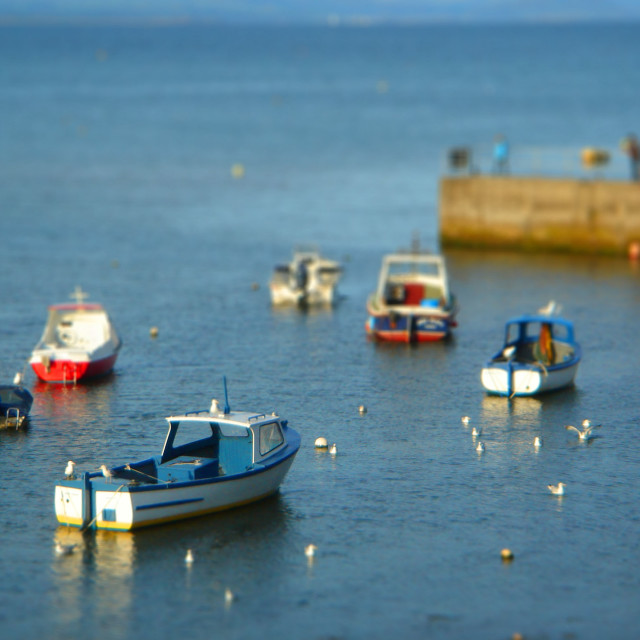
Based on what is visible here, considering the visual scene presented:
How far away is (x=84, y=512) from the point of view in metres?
23.9

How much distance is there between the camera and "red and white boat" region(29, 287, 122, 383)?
117 feet

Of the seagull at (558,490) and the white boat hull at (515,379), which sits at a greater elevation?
the white boat hull at (515,379)

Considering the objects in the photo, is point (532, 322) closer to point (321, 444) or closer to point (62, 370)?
point (321, 444)

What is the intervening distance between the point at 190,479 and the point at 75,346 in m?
14.1

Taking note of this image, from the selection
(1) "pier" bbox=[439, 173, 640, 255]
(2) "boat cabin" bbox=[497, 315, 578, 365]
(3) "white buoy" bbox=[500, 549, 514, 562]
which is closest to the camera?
(3) "white buoy" bbox=[500, 549, 514, 562]

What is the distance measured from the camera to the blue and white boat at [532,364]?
34094 mm

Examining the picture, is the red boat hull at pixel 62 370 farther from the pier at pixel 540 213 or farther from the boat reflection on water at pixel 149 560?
the pier at pixel 540 213

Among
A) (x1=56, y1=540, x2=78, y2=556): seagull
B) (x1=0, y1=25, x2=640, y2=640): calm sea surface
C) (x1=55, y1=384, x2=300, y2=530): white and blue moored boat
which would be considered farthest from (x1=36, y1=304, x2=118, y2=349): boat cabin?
(x1=56, y1=540, x2=78, y2=556): seagull

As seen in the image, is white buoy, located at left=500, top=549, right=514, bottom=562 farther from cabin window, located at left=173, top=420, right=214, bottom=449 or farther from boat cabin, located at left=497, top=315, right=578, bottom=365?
boat cabin, located at left=497, top=315, right=578, bottom=365

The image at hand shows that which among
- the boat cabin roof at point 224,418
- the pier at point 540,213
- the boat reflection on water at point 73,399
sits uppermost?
the pier at point 540,213

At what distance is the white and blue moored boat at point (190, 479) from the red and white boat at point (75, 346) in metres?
8.62

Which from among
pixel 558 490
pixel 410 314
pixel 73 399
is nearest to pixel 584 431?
pixel 558 490

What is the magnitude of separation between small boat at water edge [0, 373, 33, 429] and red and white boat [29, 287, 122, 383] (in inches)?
159

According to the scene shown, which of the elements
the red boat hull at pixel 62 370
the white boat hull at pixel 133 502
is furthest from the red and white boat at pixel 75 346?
the white boat hull at pixel 133 502
